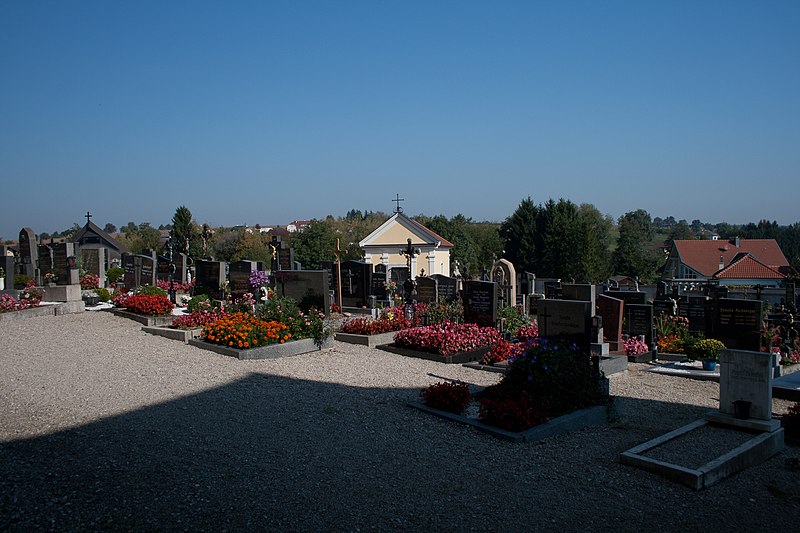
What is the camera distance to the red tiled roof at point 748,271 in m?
48.6

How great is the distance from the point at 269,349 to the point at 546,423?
6.35m

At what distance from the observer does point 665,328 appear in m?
15.5

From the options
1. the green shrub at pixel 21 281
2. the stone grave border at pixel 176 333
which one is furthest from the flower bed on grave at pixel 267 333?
the green shrub at pixel 21 281

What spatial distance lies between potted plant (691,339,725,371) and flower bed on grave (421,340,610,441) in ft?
17.0

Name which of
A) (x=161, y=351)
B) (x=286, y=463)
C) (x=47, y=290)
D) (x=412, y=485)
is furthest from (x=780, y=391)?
(x=47, y=290)

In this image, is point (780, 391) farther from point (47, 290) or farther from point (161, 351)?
point (47, 290)

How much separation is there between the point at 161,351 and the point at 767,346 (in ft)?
41.2

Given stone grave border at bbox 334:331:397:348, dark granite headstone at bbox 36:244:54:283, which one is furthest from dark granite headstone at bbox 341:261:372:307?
dark granite headstone at bbox 36:244:54:283

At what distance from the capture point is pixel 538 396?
7906 mm

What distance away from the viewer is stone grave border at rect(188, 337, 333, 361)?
39.4 ft

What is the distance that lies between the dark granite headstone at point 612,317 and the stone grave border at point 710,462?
658 cm

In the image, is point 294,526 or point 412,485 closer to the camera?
point 294,526

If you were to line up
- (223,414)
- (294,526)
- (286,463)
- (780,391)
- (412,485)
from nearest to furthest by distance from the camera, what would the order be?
(294,526) → (412,485) → (286,463) → (223,414) → (780,391)

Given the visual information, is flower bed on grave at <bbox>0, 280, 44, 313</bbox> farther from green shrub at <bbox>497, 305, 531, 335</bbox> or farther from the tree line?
the tree line
